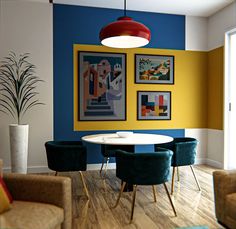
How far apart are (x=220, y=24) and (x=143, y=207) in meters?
3.79

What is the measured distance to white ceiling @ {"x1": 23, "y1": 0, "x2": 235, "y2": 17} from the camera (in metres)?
4.58

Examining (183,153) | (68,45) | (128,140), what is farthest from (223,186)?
(68,45)

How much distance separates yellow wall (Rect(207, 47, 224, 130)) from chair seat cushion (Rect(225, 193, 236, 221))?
9.94ft

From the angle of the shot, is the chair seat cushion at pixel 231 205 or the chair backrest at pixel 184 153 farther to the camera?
the chair backrest at pixel 184 153

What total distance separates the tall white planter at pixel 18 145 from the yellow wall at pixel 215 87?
3.51 m

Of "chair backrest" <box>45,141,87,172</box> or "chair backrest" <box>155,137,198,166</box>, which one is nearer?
"chair backrest" <box>45,141,87,172</box>

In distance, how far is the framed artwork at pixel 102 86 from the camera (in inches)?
190

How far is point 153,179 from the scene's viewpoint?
8.50 feet

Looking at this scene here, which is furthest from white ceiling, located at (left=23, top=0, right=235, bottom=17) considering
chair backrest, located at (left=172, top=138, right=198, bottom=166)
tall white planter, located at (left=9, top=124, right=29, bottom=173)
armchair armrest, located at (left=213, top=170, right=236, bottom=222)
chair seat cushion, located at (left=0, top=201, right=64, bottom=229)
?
chair seat cushion, located at (left=0, top=201, right=64, bottom=229)

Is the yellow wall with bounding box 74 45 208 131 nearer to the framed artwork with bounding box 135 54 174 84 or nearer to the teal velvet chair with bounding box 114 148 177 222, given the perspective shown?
the framed artwork with bounding box 135 54 174 84

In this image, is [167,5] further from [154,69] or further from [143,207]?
[143,207]

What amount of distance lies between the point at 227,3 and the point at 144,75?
6.33 ft

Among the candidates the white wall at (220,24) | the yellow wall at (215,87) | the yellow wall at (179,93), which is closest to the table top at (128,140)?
the yellow wall at (179,93)

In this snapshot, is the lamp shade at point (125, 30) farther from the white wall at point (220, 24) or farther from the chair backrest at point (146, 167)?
the white wall at point (220, 24)
